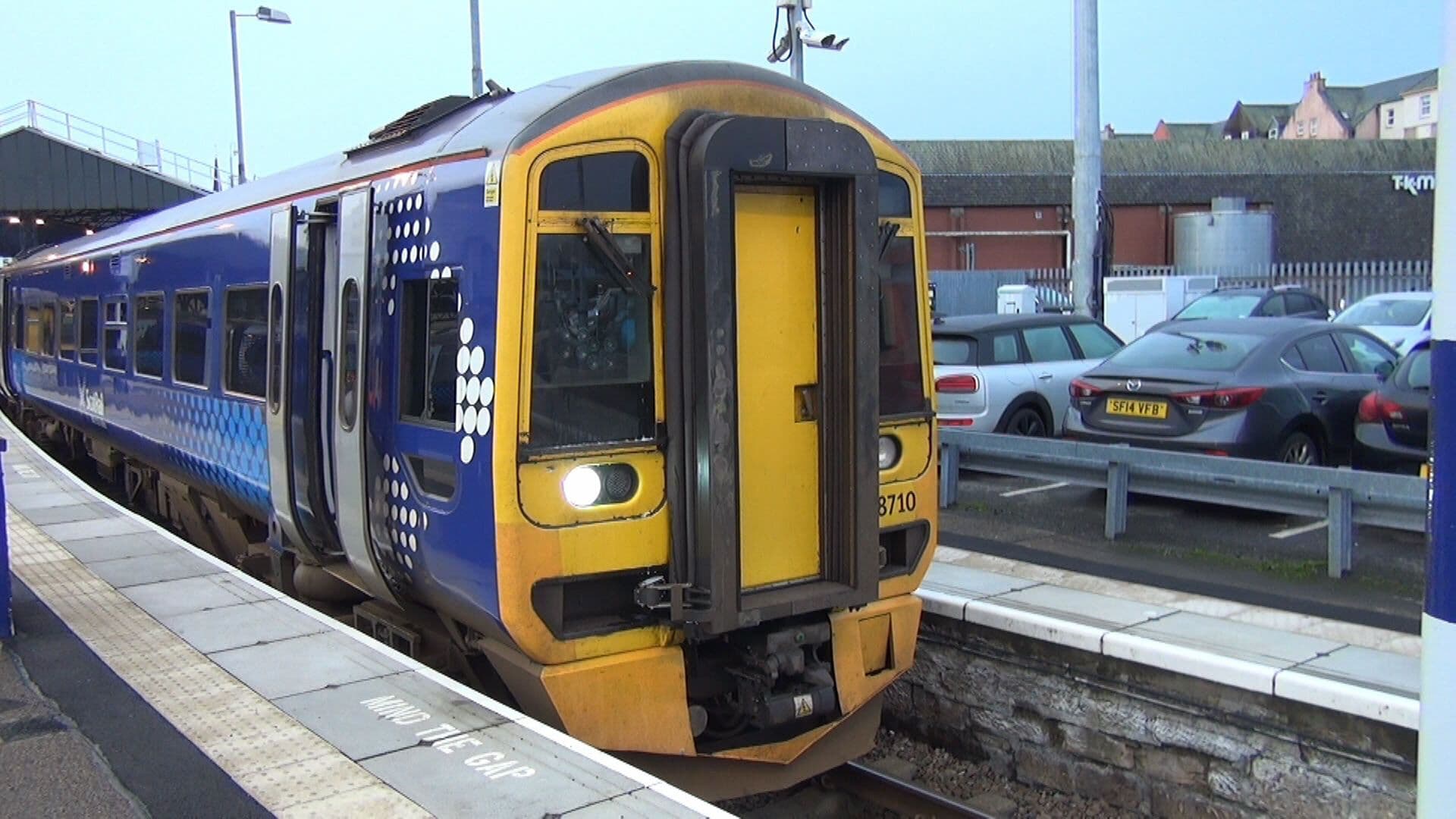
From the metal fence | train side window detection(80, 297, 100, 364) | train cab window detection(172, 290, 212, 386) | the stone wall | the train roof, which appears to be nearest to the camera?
the train roof

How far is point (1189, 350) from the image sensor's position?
32.9ft

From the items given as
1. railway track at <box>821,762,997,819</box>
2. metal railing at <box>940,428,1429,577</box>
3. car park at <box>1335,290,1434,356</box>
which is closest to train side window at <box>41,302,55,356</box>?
metal railing at <box>940,428,1429,577</box>

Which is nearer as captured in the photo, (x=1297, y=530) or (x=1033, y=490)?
(x=1297, y=530)

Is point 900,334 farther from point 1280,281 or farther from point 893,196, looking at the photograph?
point 1280,281

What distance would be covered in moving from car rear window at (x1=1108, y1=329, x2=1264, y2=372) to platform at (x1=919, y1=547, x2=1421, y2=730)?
2.81 meters

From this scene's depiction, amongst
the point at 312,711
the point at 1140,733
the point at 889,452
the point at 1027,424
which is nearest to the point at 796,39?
the point at 1027,424

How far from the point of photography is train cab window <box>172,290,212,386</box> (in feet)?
27.5

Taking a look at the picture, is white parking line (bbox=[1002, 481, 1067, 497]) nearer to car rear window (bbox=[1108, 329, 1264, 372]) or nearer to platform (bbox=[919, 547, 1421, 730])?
car rear window (bbox=[1108, 329, 1264, 372])

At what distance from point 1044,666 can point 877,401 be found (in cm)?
212

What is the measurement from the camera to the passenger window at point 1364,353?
10.3 m

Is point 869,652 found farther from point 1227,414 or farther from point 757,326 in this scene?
point 1227,414

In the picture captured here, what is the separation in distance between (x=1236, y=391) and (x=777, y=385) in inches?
218

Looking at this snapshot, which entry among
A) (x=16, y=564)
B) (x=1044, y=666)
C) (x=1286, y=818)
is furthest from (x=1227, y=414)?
(x=16, y=564)

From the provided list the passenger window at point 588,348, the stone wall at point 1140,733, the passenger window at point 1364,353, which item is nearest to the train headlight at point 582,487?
the passenger window at point 588,348
